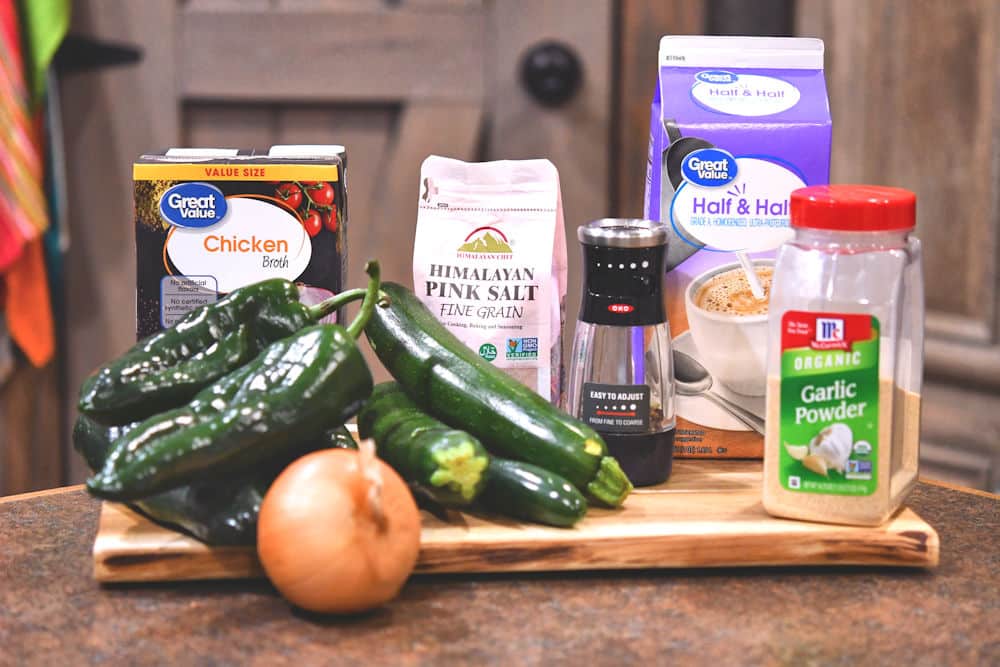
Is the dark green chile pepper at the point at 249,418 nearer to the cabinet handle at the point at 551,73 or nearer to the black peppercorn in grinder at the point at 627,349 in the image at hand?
the black peppercorn in grinder at the point at 627,349

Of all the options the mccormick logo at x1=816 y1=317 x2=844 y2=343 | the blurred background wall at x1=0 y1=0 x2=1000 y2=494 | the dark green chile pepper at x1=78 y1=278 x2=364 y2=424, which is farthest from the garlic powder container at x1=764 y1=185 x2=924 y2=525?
the blurred background wall at x1=0 y1=0 x2=1000 y2=494

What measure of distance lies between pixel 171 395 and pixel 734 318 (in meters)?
0.52

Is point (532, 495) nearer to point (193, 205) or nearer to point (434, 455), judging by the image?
point (434, 455)

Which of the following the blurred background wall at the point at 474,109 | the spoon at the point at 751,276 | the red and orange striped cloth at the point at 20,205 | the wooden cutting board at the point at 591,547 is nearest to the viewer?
the wooden cutting board at the point at 591,547

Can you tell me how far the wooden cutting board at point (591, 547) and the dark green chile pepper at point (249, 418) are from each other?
0.08m

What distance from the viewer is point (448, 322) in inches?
47.2

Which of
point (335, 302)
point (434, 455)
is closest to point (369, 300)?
point (335, 302)

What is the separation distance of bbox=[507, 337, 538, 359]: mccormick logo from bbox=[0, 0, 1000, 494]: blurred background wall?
0.81 meters

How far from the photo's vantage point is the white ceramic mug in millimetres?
1186

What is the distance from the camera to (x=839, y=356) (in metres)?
0.96

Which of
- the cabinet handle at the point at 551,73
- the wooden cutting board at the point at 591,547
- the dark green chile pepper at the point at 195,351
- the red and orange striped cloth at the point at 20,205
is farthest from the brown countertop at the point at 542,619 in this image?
the cabinet handle at the point at 551,73

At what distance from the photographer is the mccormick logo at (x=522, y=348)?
3.94 feet

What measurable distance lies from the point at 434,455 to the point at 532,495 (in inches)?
3.3

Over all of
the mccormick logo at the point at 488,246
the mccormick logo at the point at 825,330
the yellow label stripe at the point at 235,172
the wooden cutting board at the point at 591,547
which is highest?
the yellow label stripe at the point at 235,172
